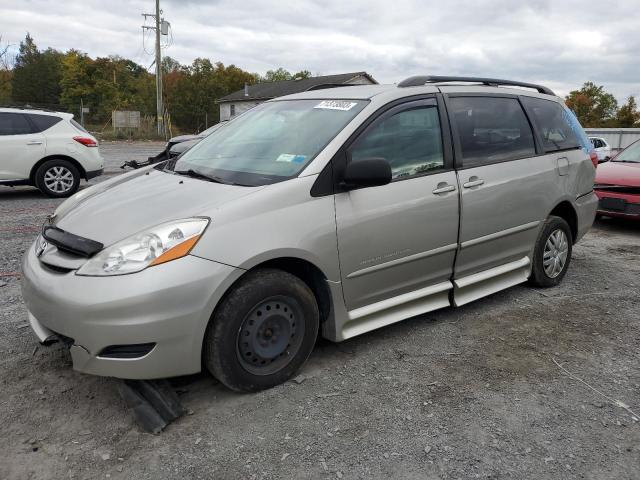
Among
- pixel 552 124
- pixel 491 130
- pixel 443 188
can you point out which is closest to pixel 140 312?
pixel 443 188

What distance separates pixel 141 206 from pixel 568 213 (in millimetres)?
3770

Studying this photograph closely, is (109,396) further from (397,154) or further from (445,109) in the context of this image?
(445,109)

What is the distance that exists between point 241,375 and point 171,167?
1.71 meters

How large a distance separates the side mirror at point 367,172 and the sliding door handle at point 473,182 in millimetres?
937

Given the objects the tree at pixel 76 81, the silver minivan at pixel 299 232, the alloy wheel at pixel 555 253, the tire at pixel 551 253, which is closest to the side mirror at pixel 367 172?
the silver minivan at pixel 299 232

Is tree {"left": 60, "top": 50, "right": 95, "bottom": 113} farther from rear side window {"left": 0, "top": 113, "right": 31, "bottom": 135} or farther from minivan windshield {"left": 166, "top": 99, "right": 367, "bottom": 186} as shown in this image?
minivan windshield {"left": 166, "top": 99, "right": 367, "bottom": 186}

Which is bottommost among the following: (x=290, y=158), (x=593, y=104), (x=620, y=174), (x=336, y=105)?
(x=620, y=174)

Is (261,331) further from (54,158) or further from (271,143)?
(54,158)

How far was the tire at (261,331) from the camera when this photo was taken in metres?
2.82

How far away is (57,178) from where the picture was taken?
9633mm

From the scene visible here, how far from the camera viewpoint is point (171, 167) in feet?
12.8

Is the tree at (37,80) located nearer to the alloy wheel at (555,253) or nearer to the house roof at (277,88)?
the house roof at (277,88)

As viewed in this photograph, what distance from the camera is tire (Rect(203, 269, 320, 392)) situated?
9.25ft

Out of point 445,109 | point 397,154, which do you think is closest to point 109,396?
point 397,154
